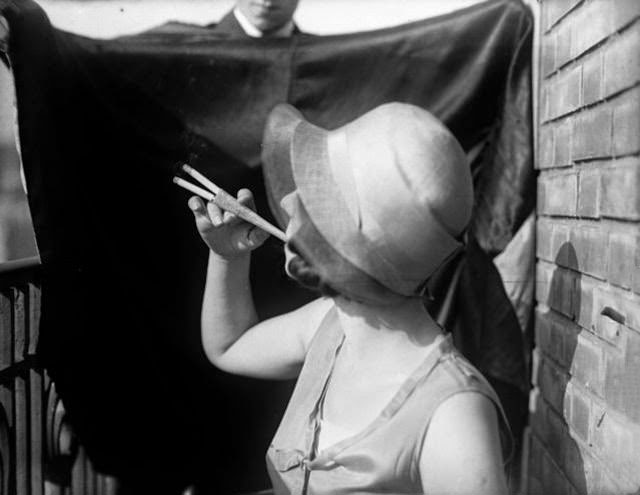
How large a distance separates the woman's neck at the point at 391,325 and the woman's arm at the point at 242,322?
0.70 feet

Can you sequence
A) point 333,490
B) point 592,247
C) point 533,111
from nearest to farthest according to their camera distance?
point 333,490 < point 592,247 < point 533,111

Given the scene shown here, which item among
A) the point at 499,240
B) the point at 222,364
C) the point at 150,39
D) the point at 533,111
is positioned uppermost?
the point at 150,39

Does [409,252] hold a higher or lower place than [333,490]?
higher

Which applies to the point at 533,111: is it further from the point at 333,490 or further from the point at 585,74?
the point at 333,490

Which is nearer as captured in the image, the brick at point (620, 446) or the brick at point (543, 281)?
the brick at point (620, 446)

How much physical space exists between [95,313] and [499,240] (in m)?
1.00

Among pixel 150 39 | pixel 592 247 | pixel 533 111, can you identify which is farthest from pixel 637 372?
pixel 150 39

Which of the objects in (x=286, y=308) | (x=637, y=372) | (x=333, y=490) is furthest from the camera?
(x=286, y=308)

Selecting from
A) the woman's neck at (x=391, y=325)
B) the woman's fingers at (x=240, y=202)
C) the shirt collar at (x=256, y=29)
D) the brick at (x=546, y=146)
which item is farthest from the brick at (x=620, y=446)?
the shirt collar at (x=256, y=29)

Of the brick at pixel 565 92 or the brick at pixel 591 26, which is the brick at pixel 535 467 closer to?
the brick at pixel 565 92

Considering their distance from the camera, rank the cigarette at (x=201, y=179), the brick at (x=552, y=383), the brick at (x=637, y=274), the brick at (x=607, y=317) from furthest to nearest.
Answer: the brick at (x=552, y=383), the cigarette at (x=201, y=179), the brick at (x=607, y=317), the brick at (x=637, y=274)

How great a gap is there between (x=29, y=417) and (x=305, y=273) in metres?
1.03

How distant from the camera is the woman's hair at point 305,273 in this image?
147 cm

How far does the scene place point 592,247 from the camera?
5.21ft
